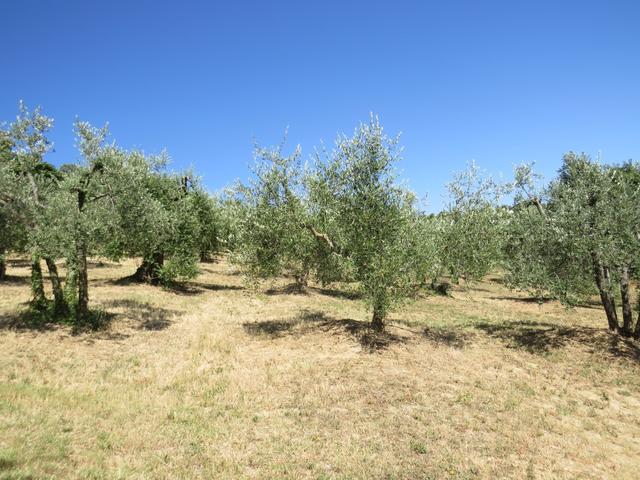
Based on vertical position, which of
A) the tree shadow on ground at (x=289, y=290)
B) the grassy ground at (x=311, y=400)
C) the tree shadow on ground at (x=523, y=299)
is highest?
the tree shadow on ground at (x=289, y=290)

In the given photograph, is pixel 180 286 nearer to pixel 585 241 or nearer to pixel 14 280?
pixel 14 280

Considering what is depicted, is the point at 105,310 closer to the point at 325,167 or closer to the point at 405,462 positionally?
the point at 325,167

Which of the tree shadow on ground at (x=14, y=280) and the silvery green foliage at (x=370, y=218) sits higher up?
the silvery green foliage at (x=370, y=218)

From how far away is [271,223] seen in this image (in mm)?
23859

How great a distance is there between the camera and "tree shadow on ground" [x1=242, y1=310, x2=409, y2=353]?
22.1 meters

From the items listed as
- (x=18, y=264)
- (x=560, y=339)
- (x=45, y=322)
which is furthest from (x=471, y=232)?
(x=18, y=264)

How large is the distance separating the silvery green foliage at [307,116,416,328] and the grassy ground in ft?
11.6

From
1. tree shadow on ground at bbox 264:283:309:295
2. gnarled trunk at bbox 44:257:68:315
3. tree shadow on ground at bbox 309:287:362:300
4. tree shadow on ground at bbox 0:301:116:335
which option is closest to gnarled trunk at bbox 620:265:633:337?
tree shadow on ground at bbox 309:287:362:300

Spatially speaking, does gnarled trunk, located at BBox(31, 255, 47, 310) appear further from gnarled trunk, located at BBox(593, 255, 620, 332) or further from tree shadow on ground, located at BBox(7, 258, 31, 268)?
tree shadow on ground, located at BBox(7, 258, 31, 268)

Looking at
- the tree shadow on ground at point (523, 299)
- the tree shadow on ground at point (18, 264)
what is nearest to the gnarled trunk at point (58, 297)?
the tree shadow on ground at point (18, 264)

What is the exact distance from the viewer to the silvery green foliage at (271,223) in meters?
23.8

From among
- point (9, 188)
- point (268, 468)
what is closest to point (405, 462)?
point (268, 468)

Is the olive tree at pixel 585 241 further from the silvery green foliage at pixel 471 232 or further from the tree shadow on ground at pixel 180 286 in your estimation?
the tree shadow on ground at pixel 180 286

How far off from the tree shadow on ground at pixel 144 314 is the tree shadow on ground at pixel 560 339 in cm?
2199
